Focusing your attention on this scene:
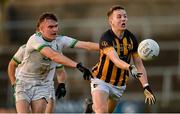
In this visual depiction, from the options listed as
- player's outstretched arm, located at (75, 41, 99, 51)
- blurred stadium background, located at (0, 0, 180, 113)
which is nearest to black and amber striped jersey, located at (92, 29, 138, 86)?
player's outstretched arm, located at (75, 41, 99, 51)

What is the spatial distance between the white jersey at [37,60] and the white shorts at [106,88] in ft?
2.32

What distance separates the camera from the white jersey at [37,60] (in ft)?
38.1

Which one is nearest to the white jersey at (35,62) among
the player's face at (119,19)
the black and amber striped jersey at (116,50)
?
the black and amber striped jersey at (116,50)

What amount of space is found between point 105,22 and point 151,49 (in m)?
11.0

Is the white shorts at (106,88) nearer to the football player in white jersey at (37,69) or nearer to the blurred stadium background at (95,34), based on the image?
the football player in white jersey at (37,69)

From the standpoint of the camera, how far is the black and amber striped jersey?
11406 mm

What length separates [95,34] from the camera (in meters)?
21.9

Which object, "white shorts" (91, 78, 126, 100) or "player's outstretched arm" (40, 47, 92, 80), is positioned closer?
"player's outstretched arm" (40, 47, 92, 80)

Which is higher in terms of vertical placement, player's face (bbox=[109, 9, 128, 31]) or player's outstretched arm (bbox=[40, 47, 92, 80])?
player's face (bbox=[109, 9, 128, 31])

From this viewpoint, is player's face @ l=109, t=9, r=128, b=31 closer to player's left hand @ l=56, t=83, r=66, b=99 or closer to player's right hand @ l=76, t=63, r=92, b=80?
player's right hand @ l=76, t=63, r=92, b=80

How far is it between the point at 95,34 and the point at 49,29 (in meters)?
10.4

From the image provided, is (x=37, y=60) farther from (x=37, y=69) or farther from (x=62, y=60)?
(x=62, y=60)

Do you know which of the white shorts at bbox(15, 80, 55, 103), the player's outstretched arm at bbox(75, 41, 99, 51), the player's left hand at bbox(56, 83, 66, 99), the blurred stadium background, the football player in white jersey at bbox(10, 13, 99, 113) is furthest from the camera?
the blurred stadium background

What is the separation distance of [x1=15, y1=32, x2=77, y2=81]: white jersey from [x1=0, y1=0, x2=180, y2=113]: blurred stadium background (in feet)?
20.2
